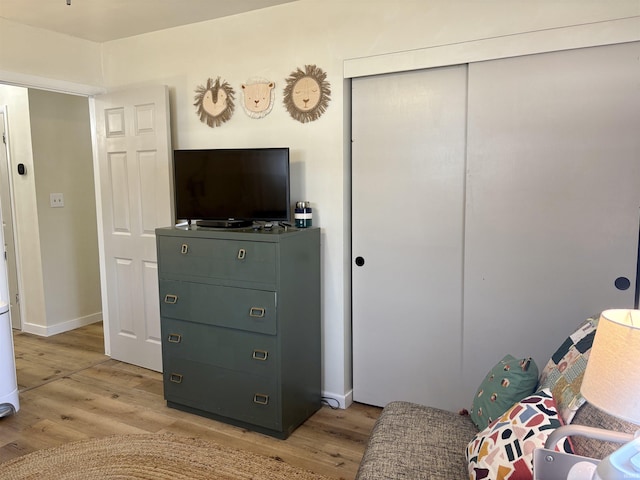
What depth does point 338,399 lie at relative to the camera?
289cm

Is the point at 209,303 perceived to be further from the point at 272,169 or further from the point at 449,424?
the point at 449,424

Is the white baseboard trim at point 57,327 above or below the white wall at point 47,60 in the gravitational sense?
below

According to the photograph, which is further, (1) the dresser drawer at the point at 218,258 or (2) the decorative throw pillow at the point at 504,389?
(1) the dresser drawer at the point at 218,258

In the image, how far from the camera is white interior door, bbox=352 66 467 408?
8.25 feet

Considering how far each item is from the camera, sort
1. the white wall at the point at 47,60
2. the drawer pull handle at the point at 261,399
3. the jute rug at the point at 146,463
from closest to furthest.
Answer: the jute rug at the point at 146,463 < the drawer pull handle at the point at 261,399 < the white wall at the point at 47,60

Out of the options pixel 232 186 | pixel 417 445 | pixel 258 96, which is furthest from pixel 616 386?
pixel 258 96

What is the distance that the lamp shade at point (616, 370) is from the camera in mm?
882

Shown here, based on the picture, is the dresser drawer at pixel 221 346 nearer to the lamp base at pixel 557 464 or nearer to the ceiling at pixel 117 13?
the lamp base at pixel 557 464

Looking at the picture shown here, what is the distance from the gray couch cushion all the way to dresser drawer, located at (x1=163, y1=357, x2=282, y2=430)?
32.7 inches

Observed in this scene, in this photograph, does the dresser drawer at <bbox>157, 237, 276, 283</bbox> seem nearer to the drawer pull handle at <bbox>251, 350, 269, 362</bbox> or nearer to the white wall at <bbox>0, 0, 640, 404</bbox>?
the drawer pull handle at <bbox>251, 350, 269, 362</bbox>

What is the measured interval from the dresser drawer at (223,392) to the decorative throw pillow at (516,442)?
134 centimetres

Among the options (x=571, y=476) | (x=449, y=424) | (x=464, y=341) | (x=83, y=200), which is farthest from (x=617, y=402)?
(x=83, y=200)

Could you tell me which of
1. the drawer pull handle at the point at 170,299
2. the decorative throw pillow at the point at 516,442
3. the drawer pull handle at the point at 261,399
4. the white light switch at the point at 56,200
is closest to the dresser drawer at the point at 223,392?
the drawer pull handle at the point at 261,399

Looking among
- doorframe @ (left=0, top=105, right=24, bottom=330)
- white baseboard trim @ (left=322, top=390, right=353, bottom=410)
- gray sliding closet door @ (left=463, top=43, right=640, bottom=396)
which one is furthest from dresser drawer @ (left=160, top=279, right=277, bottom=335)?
doorframe @ (left=0, top=105, right=24, bottom=330)
